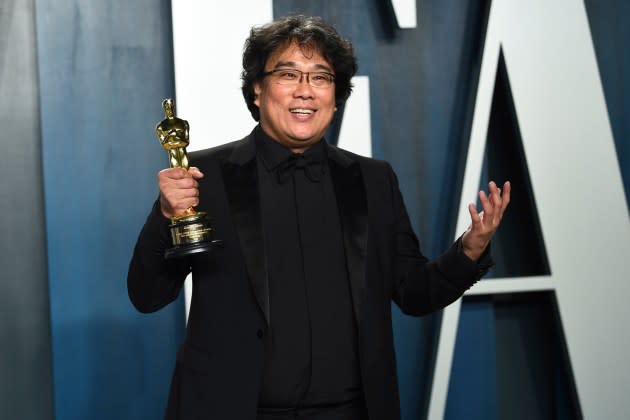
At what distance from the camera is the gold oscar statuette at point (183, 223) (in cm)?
142

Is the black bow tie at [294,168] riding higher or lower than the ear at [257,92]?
lower

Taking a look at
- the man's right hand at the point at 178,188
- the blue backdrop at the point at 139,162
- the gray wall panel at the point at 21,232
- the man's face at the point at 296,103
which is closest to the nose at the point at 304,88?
the man's face at the point at 296,103

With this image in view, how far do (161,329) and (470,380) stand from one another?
1.07 m

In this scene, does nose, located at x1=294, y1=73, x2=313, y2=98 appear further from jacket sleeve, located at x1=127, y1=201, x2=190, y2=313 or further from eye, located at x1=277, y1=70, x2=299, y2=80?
jacket sleeve, located at x1=127, y1=201, x2=190, y2=313

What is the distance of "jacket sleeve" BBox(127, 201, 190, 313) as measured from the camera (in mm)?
1493

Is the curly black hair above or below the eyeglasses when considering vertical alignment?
above

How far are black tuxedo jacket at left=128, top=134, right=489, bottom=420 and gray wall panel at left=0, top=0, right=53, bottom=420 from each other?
0.92 m

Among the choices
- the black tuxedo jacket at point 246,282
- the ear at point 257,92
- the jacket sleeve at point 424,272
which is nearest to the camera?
the black tuxedo jacket at point 246,282

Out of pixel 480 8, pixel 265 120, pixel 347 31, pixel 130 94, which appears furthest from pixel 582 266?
pixel 130 94

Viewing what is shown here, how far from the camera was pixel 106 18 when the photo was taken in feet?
7.80

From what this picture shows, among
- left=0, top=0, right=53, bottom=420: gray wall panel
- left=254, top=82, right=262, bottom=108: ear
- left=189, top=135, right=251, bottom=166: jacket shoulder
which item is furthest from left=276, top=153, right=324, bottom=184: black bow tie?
left=0, top=0, right=53, bottom=420: gray wall panel

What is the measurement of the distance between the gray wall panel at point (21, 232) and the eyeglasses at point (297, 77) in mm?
1043

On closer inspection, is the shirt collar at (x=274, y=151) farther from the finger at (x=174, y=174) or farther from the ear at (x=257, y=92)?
the finger at (x=174, y=174)

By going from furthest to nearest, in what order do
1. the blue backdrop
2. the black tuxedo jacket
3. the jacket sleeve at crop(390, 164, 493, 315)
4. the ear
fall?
1. the blue backdrop
2. the ear
3. the jacket sleeve at crop(390, 164, 493, 315)
4. the black tuxedo jacket
